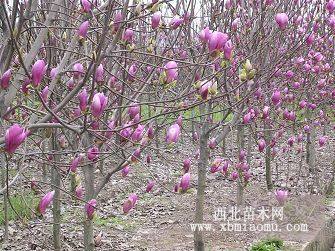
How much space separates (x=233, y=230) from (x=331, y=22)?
3685 millimetres

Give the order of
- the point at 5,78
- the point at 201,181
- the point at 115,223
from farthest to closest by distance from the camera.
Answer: the point at 115,223 < the point at 201,181 < the point at 5,78

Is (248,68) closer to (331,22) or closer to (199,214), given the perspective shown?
(331,22)

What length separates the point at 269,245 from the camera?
17.1ft

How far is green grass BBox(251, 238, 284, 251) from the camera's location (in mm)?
5072

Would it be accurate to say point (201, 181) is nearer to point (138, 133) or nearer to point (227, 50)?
point (138, 133)

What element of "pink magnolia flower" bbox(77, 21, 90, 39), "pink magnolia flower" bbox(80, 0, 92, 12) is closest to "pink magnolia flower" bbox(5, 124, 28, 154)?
"pink magnolia flower" bbox(77, 21, 90, 39)

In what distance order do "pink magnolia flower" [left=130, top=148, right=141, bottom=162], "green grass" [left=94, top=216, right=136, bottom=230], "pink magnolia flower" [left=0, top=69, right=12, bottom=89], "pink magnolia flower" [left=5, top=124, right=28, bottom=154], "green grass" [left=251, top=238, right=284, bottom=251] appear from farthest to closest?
"green grass" [left=94, top=216, right=136, bottom=230], "green grass" [left=251, top=238, right=284, bottom=251], "pink magnolia flower" [left=130, top=148, right=141, bottom=162], "pink magnolia flower" [left=0, top=69, right=12, bottom=89], "pink magnolia flower" [left=5, top=124, right=28, bottom=154]

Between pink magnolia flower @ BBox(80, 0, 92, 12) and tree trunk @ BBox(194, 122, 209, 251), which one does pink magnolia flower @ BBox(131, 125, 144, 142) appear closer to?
pink magnolia flower @ BBox(80, 0, 92, 12)

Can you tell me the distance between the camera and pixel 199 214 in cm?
536

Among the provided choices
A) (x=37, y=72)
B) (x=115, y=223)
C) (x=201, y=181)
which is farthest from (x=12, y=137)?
(x=115, y=223)

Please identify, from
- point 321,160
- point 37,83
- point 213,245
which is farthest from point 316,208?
point 37,83

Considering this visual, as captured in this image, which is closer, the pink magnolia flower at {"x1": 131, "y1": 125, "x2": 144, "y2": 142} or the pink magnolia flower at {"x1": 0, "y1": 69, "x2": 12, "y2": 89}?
the pink magnolia flower at {"x1": 0, "y1": 69, "x2": 12, "y2": 89}

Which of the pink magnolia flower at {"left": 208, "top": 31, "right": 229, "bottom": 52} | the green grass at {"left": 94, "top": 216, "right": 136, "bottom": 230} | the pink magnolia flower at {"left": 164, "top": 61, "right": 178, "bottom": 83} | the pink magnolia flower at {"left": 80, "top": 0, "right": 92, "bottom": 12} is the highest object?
the pink magnolia flower at {"left": 80, "top": 0, "right": 92, "bottom": 12}

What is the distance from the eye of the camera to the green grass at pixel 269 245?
5072 mm
